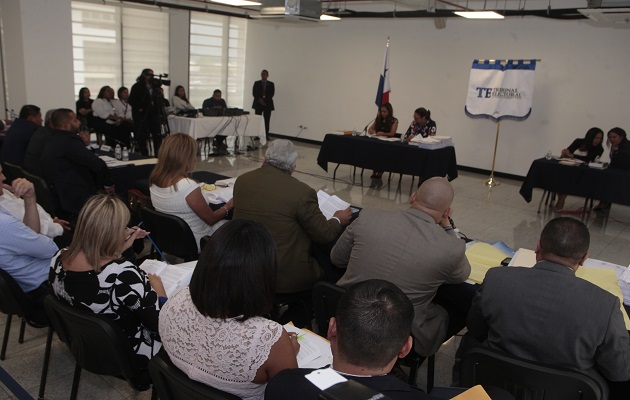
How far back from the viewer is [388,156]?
742 cm

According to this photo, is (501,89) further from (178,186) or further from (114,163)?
(178,186)

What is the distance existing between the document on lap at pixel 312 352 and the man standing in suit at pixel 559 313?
627 mm

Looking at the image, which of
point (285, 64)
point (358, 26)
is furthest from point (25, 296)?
point (285, 64)

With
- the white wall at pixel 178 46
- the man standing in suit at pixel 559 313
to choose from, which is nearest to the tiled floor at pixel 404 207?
the man standing in suit at pixel 559 313

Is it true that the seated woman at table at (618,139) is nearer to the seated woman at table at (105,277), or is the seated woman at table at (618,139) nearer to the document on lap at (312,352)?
the document on lap at (312,352)

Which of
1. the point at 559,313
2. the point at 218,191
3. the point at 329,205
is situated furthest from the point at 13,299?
the point at 559,313

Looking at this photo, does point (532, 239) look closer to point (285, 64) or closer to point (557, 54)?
point (557, 54)

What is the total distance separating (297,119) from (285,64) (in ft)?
4.49

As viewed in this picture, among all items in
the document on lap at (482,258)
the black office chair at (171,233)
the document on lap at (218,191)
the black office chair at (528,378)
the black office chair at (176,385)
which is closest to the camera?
the black office chair at (176,385)

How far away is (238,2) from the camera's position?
5.68 meters

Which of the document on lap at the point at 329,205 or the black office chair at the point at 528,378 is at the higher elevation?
the document on lap at the point at 329,205

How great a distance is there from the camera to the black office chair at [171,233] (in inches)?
124

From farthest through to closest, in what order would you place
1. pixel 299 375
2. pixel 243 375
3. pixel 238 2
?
pixel 238 2 < pixel 243 375 < pixel 299 375

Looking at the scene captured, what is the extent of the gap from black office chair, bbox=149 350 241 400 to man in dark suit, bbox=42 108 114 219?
3.00 meters
